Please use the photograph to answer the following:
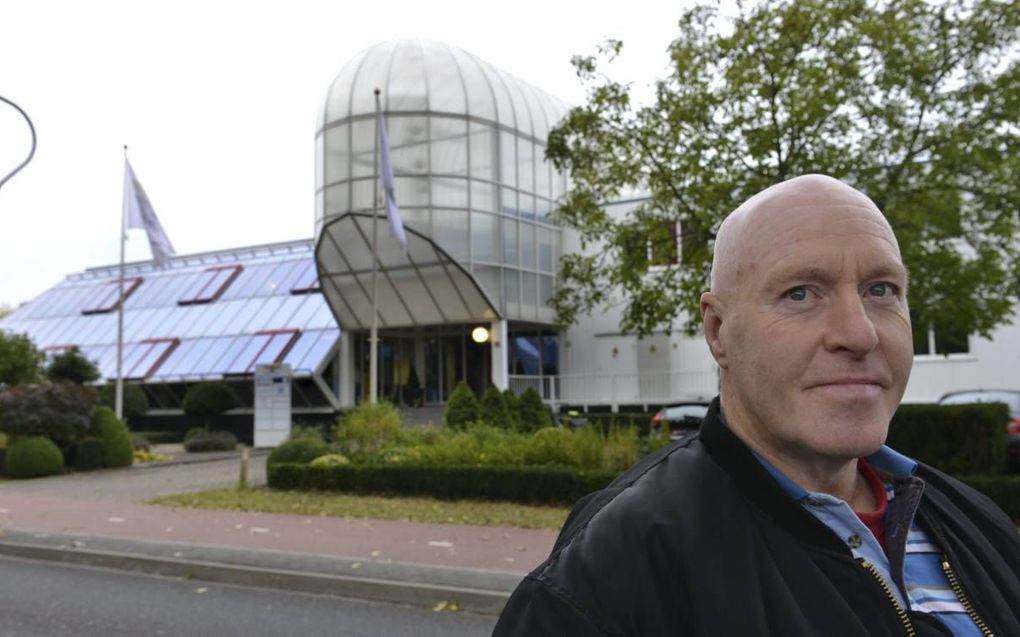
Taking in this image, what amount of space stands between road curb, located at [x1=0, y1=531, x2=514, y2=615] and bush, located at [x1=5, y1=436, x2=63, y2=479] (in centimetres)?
986

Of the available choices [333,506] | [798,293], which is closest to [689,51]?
[333,506]

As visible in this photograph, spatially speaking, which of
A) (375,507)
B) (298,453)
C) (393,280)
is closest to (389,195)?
(393,280)

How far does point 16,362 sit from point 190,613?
2476 centimetres

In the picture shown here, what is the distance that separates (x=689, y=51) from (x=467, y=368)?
1868 centimetres

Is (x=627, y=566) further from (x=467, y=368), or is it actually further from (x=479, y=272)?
(x=467, y=368)

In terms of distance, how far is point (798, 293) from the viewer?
4.38ft

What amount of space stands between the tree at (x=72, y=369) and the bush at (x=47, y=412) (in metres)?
3.44

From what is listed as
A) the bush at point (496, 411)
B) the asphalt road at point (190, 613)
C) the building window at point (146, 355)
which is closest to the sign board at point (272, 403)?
the bush at point (496, 411)

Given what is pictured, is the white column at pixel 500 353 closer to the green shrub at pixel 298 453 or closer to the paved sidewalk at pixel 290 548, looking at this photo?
the green shrub at pixel 298 453

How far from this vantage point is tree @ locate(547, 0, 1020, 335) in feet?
38.4

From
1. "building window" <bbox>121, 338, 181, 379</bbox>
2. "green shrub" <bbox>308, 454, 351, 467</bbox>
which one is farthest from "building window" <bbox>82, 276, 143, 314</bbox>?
"green shrub" <bbox>308, 454, 351, 467</bbox>

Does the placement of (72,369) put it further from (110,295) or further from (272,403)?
(110,295)

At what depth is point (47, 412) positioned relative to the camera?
19844mm

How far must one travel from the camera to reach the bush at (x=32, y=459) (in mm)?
19000
